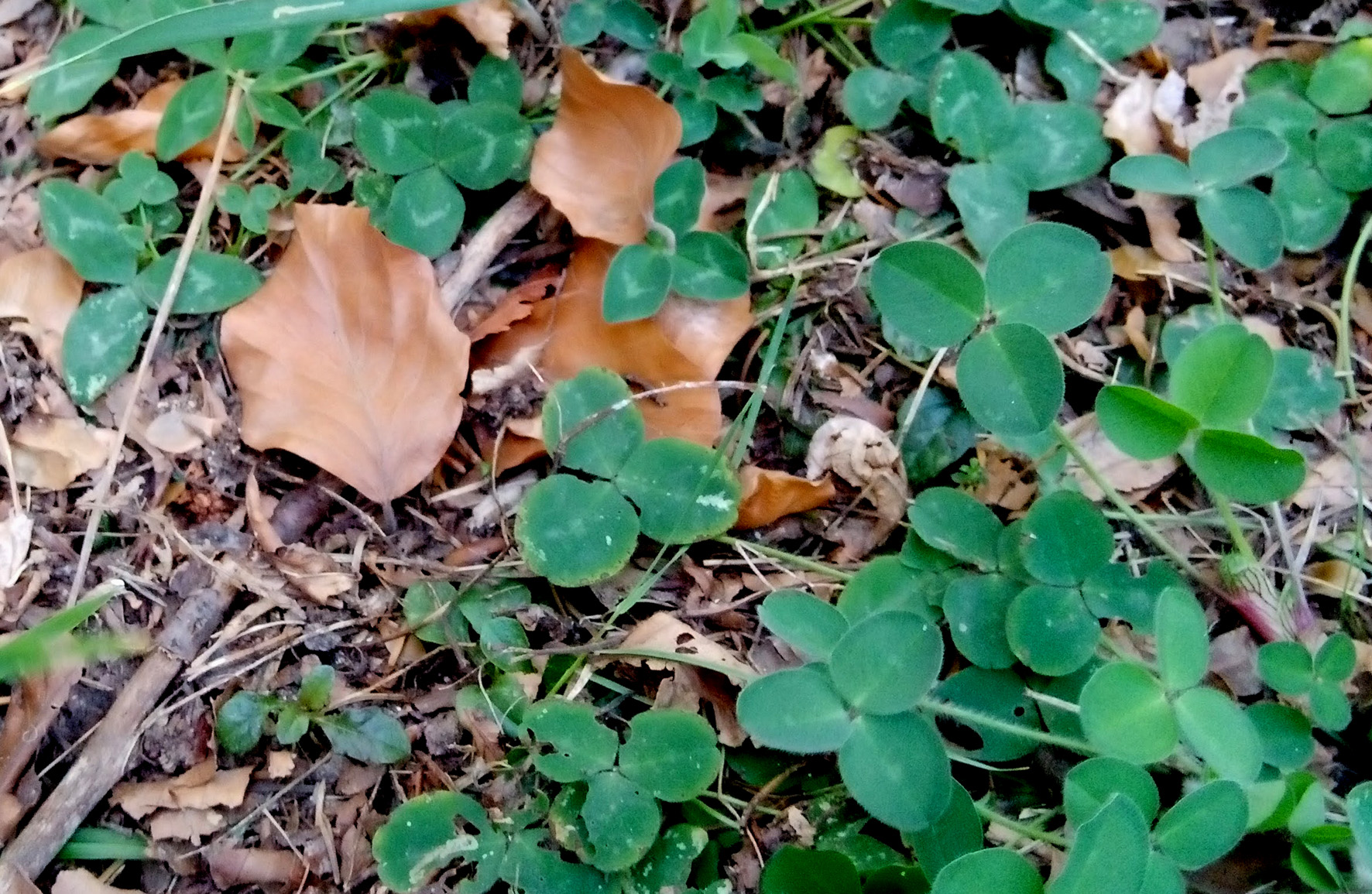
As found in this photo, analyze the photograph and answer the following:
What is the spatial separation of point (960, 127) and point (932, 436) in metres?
0.45

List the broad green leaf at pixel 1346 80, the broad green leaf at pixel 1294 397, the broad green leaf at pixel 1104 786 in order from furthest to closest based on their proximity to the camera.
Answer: the broad green leaf at pixel 1346 80
the broad green leaf at pixel 1294 397
the broad green leaf at pixel 1104 786

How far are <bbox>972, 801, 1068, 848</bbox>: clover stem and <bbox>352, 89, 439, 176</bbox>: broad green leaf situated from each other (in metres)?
1.10

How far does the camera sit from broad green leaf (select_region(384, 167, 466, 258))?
1.34 meters

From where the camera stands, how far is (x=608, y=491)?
1.24m

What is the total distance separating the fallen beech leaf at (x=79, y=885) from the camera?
1130 mm

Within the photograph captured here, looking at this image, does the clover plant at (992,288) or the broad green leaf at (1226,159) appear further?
the broad green leaf at (1226,159)

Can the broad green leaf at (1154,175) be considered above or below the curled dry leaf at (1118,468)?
above

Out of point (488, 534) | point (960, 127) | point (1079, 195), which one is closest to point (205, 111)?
point (488, 534)

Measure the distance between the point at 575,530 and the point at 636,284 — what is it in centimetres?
34

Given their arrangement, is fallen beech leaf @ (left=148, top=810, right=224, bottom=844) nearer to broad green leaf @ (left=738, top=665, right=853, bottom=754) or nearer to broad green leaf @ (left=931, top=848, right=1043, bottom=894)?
broad green leaf @ (left=738, top=665, right=853, bottom=754)

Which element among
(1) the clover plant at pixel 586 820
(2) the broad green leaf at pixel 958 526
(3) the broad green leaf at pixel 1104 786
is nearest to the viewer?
(3) the broad green leaf at pixel 1104 786

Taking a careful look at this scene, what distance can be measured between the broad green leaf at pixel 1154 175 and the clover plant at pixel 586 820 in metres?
0.91

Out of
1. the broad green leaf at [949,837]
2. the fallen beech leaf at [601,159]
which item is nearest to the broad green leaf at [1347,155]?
the fallen beech leaf at [601,159]

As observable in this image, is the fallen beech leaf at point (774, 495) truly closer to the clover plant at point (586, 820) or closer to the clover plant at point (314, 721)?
the clover plant at point (586, 820)
